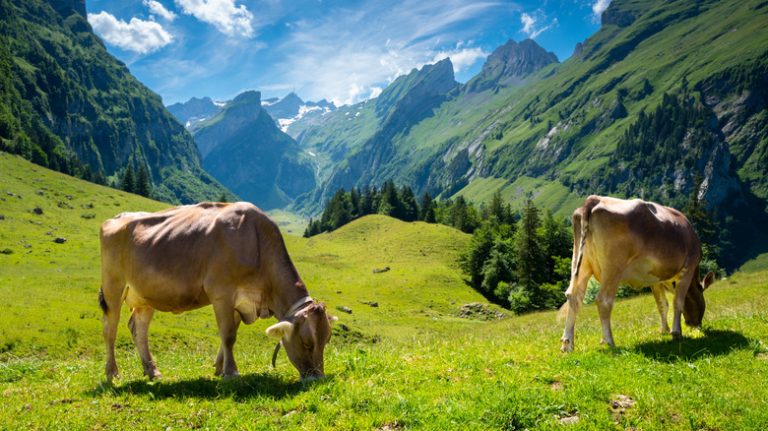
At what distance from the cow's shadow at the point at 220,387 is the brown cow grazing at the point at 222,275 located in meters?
0.45

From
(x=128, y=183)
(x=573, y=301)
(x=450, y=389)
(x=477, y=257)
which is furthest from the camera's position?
(x=128, y=183)

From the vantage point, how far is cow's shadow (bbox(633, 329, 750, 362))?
10.5m

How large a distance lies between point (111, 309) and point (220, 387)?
3.86 metres

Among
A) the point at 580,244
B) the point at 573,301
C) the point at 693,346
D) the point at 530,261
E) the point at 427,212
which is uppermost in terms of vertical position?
the point at 427,212

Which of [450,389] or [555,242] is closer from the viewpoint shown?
[450,389]

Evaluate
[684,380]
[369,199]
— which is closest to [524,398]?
[684,380]

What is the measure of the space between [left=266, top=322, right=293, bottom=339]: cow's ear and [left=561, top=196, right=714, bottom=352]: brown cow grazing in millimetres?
6536

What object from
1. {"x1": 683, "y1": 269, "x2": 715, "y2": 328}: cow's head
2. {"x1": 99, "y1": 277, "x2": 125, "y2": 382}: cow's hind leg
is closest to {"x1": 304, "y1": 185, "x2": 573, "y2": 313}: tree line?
{"x1": 683, "y1": 269, "x2": 715, "y2": 328}: cow's head

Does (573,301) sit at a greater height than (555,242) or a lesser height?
greater

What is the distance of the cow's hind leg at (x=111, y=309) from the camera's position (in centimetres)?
1120

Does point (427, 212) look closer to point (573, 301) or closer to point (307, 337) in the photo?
point (573, 301)

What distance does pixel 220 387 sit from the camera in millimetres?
9500

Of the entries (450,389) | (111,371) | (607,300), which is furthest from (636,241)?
(111,371)

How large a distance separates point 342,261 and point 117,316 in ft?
273
